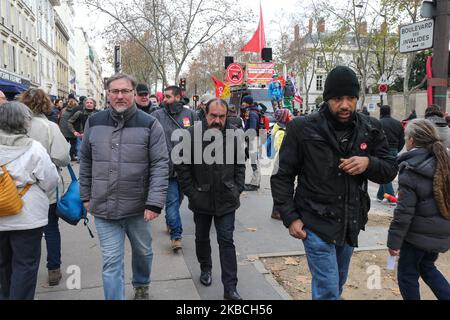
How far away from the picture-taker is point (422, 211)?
323cm

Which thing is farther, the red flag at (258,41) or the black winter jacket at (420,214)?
the red flag at (258,41)

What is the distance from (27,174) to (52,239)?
4.01ft

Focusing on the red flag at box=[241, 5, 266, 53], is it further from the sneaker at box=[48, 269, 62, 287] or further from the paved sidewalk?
the sneaker at box=[48, 269, 62, 287]

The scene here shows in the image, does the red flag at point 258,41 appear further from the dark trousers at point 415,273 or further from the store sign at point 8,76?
the dark trousers at point 415,273

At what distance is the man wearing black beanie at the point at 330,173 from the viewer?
2775mm

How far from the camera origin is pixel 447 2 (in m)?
4.91

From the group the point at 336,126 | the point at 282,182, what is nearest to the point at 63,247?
the point at 282,182

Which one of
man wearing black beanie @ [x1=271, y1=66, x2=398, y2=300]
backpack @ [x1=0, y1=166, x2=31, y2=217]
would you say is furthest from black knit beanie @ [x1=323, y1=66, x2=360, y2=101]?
backpack @ [x1=0, y1=166, x2=31, y2=217]

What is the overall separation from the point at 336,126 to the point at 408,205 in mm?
934

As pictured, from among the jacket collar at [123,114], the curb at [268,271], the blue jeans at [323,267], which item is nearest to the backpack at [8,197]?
the jacket collar at [123,114]

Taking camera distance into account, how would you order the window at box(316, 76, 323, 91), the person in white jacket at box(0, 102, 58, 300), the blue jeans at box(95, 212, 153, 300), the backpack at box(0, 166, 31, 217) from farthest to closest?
the window at box(316, 76, 323, 91)
the blue jeans at box(95, 212, 153, 300)
the person in white jacket at box(0, 102, 58, 300)
the backpack at box(0, 166, 31, 217)

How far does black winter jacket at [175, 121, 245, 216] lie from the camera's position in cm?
389

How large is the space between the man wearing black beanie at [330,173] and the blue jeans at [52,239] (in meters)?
2.43

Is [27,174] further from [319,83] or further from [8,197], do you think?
[319,83]
